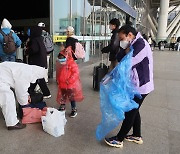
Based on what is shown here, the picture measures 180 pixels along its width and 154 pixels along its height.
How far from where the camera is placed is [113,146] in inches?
106

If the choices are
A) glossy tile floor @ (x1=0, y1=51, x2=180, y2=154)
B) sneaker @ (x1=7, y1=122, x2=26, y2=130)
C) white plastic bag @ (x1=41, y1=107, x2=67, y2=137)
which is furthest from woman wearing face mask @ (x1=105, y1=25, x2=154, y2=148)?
sneaker @ (x1=7, y1=122, x2=26, y2=130)

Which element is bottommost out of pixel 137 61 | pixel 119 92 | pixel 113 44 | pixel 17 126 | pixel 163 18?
pixel 17 126

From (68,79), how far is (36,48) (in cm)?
121

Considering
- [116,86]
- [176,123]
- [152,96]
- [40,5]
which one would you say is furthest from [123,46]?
[40,5]

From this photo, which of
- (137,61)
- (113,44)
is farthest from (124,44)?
(113,44)

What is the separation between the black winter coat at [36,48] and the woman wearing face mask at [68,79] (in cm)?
84

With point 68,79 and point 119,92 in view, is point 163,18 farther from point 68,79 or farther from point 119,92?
point 119,92

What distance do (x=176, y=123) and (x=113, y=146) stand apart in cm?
143

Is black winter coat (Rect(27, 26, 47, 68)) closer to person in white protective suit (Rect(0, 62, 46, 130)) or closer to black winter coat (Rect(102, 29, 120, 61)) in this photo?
person in white protective suit (Rect(0, 62, 46, 130))

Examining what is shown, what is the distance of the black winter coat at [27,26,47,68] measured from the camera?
421cm

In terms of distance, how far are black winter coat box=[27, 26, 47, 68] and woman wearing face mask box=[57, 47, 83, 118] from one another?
843mm

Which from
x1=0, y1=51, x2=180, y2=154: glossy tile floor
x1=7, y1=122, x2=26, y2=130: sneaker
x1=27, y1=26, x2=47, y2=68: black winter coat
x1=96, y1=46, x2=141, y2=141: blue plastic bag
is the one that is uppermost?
x1=27, y1=26, x2=47, y2=68: black winter coat

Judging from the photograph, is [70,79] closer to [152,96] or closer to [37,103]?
[37,103]

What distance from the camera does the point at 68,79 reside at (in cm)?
351
